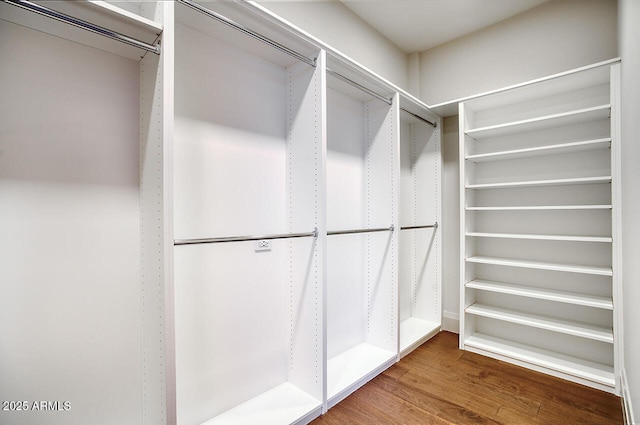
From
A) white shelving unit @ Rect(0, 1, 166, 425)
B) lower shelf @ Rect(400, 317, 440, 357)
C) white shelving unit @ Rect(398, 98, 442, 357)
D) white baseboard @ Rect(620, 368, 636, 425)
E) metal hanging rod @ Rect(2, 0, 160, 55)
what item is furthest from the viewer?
white shelving unit @ Rect(398, 98, 442, 357)

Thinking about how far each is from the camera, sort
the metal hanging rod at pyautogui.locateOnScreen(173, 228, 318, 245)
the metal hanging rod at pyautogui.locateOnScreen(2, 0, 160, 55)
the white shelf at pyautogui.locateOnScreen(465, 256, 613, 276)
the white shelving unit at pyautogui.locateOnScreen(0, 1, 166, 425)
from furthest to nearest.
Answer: the white shelf at pyautogui.locateOnScreen(465, 256, 613, 276) → the metal hanging rod at pyautogui.locateOnScreen(173, 228, 318, 245) → the white shelving unit at pyautogui.locateOnScreen(0, 1, 166, 425) → the metal hanging rod at pyautogui.locateOnScreen(2, 0, 160, 55)

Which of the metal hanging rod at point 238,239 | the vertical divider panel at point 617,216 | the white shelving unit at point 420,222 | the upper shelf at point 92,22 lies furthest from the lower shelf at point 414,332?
the upper shelf at point 92,22

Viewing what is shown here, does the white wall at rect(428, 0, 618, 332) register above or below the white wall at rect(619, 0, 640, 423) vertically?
above

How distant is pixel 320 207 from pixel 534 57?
7.65 ft

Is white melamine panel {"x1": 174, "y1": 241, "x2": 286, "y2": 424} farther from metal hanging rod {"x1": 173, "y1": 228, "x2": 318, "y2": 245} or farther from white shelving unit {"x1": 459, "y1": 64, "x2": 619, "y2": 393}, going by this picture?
white shelving unit {"x1": 459, "y1": 64, "x2": 619, "y2": 393}

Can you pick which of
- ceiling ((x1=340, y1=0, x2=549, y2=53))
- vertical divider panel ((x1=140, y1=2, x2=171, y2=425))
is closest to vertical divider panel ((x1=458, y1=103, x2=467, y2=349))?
ceiling ((x1=340, y1=0, x2=549, y2=53))

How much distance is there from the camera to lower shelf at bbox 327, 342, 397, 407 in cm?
186

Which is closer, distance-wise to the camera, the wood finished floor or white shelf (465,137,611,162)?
the wood finished floor

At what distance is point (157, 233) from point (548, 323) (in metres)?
2.70

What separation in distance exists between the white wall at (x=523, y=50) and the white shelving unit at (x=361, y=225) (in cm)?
107

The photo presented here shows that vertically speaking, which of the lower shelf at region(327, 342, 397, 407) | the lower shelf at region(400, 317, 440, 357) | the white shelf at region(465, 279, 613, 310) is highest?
the white shelf at region(465, 279, 613, 310)

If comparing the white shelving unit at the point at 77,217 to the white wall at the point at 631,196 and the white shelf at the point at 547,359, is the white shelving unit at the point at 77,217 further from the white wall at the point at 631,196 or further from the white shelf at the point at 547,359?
the white shelf at the point at 547,359

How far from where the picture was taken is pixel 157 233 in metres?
1.19

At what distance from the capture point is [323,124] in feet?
5.63
